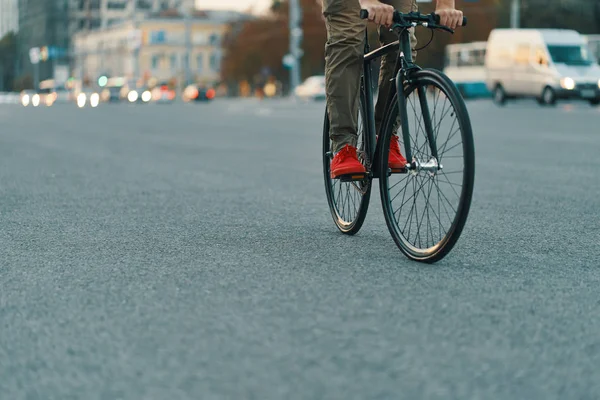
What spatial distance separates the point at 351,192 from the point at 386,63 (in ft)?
2.61

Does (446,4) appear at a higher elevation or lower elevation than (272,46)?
higher

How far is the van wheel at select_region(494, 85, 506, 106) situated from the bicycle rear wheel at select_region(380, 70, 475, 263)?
34330 millimetres

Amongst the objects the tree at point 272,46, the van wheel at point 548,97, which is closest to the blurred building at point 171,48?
the tree at point 272,46

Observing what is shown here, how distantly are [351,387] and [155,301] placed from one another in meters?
1.37

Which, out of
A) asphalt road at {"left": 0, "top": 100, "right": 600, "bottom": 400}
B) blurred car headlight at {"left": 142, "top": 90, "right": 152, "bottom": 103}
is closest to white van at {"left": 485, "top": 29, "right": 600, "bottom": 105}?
asphalt road at {"left": 0, "top": 100, "right": 600, "bottom": 400}

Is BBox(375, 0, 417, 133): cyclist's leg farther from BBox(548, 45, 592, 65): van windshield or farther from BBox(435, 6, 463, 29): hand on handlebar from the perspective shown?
BBox(548, 45, 592, 65): van windshield

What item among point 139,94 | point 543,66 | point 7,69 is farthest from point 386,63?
point 7,69

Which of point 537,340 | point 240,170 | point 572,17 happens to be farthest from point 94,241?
point 572,17

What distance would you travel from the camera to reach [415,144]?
5176mm

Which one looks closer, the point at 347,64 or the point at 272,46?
the point at 347,64

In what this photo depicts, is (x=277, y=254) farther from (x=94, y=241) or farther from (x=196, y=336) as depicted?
(x=196, y=336)

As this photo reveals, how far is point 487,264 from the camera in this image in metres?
5.07

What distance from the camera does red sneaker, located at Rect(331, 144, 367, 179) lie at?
5.68 m

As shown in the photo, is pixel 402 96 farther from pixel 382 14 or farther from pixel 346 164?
pixel 346 164
